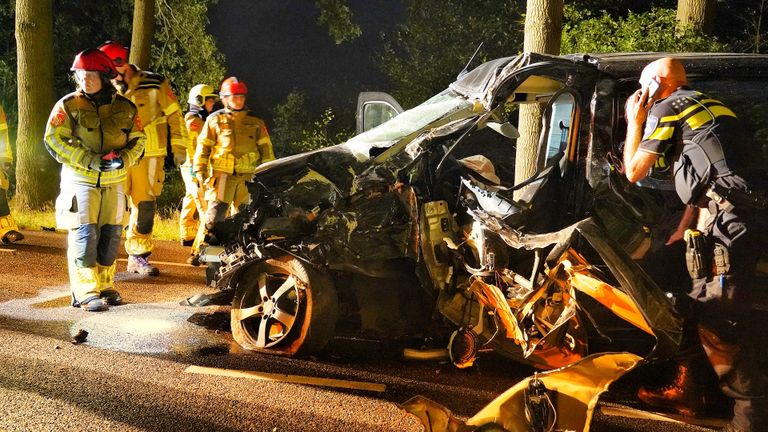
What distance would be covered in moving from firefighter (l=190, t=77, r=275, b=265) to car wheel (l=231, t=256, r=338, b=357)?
10.6ft

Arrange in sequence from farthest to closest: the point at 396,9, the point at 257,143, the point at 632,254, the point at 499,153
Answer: the point at 396,9
the point at 257,143
the point at 499,153
the point at 632,254

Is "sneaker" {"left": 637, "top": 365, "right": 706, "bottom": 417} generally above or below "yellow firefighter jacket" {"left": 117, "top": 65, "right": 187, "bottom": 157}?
below

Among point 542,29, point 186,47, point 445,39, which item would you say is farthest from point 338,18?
point 542,29

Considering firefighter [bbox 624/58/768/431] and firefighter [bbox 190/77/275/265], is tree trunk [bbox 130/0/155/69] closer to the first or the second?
firefighter [bbox 190/77/275/265]

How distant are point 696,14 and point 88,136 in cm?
740

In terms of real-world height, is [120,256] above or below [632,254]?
below

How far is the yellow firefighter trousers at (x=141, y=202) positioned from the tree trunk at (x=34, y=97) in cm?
518

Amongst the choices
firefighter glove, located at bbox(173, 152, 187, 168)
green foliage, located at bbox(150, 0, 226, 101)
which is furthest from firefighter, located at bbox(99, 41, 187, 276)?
green foliage, located at bbox(150, 0, 226, 101)

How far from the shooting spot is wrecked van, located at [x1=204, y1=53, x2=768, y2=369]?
156 inches

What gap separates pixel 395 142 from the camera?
4.58 meters

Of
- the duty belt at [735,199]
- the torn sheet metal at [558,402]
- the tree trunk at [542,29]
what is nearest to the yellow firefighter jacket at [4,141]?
the tree trunk at [542,29]

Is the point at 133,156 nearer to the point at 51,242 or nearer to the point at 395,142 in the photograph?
the point at 395,142

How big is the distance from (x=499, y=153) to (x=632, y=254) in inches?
121

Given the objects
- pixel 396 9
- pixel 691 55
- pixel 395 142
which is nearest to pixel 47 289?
pixel 395 142
